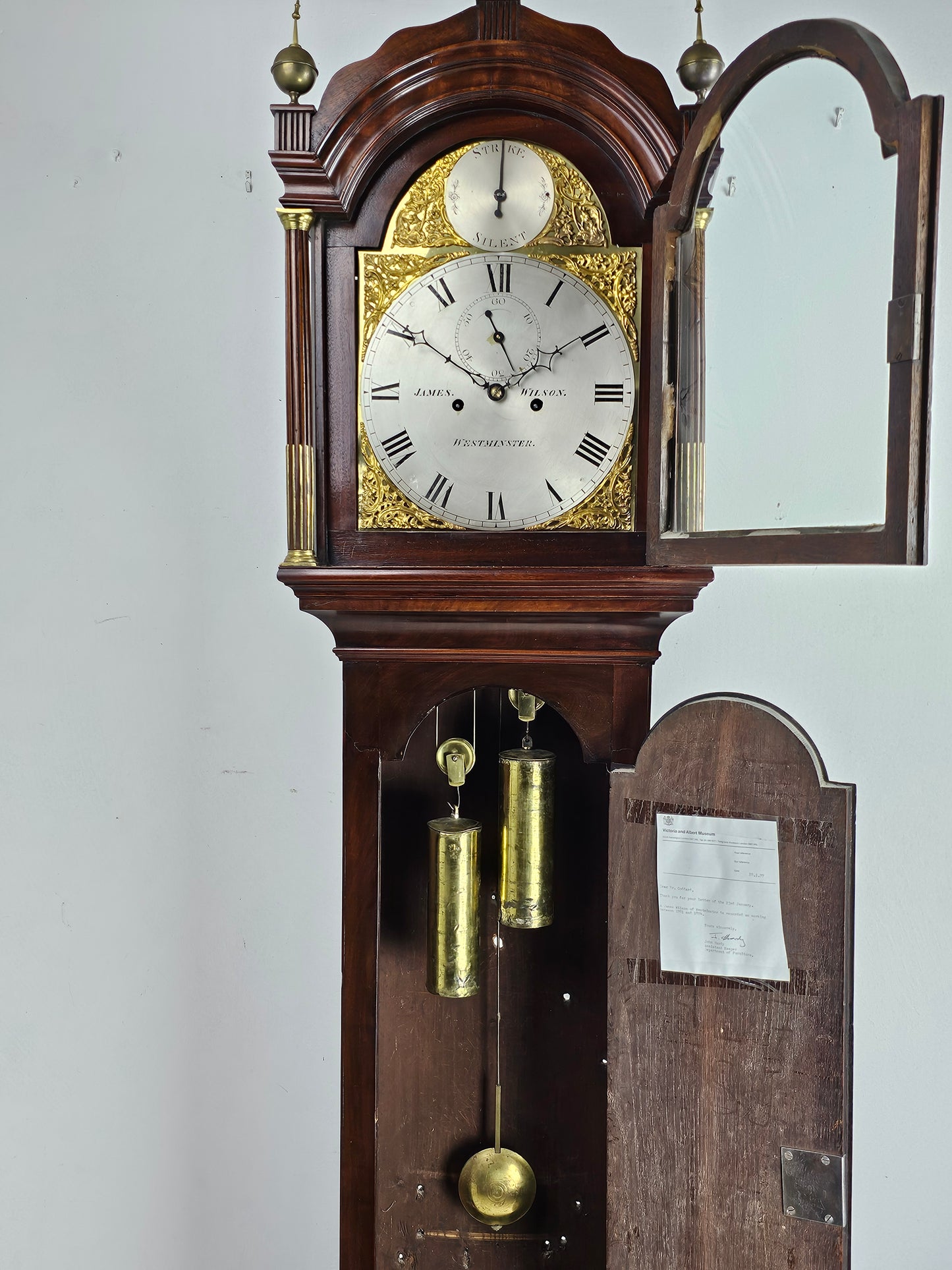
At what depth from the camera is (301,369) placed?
1031mm

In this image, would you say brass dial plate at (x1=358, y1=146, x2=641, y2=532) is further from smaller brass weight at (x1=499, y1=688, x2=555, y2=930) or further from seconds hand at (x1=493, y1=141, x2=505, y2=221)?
smaller brass weight at (x1=499, y1=688, x2=555, y2=930)

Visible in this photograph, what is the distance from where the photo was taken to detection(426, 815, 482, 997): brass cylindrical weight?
1.13 m

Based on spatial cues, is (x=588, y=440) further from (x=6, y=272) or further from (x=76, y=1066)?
(x=76, y=1066)

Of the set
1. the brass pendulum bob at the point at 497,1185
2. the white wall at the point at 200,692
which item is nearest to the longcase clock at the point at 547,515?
the brass pendulum bob at the point at 497,1185

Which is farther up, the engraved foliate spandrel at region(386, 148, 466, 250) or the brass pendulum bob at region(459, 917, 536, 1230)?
the engraved foliate spandrel at region(386, 148, 466, 250)

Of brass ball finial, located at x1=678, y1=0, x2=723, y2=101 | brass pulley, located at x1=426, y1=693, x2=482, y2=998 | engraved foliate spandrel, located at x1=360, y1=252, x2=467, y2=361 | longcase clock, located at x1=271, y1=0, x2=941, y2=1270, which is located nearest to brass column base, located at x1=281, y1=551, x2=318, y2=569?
longcase clock, located at x1=271, y1=0, x2=941, y2=1270

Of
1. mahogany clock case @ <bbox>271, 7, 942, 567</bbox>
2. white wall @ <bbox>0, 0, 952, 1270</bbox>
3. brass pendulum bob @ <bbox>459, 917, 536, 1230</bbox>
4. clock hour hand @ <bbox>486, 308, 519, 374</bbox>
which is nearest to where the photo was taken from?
mahogany clock case @ <bbox>271, 7, 942, 567</bbox>

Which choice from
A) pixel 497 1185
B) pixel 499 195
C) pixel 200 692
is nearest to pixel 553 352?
pixel 499 195

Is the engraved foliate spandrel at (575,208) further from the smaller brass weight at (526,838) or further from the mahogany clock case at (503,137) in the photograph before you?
the smaller brass weight at (526,838)

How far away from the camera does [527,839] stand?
3.71ft

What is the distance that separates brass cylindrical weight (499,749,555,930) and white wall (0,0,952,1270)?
368 millimetres

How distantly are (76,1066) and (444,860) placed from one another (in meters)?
0.75

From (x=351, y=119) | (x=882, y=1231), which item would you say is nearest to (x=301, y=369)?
(x=351, y=119)

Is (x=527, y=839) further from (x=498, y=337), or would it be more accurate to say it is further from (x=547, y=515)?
(x=498, y=337)
